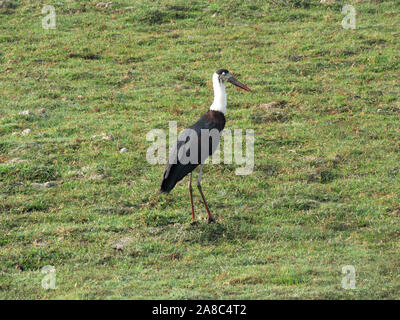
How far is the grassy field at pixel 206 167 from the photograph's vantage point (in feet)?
27.8

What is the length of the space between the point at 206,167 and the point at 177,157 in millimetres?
1960

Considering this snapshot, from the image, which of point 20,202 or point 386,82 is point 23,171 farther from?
point 386,82

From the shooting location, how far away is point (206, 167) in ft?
38.5

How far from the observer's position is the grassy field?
27.8ft

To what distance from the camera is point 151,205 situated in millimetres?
10336


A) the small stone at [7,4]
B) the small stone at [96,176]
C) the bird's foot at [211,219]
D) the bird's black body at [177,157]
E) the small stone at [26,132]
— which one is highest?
the small stone at [7,4]

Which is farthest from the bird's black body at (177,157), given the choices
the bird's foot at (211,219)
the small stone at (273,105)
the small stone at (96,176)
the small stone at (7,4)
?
the small stone at (7,4)

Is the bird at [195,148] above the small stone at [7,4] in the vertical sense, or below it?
below

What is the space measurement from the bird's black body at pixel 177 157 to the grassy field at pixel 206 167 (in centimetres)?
56

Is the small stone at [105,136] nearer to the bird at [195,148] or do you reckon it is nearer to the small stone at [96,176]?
the small stone at [96,176]

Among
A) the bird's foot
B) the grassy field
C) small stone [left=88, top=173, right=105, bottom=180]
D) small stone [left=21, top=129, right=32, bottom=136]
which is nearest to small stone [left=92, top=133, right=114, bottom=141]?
the grassy field

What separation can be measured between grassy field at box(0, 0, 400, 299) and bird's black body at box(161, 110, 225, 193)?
557mm

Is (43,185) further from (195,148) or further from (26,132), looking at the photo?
(195,148)

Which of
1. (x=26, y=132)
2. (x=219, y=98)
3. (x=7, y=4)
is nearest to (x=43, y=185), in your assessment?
(x=26, y=132)
